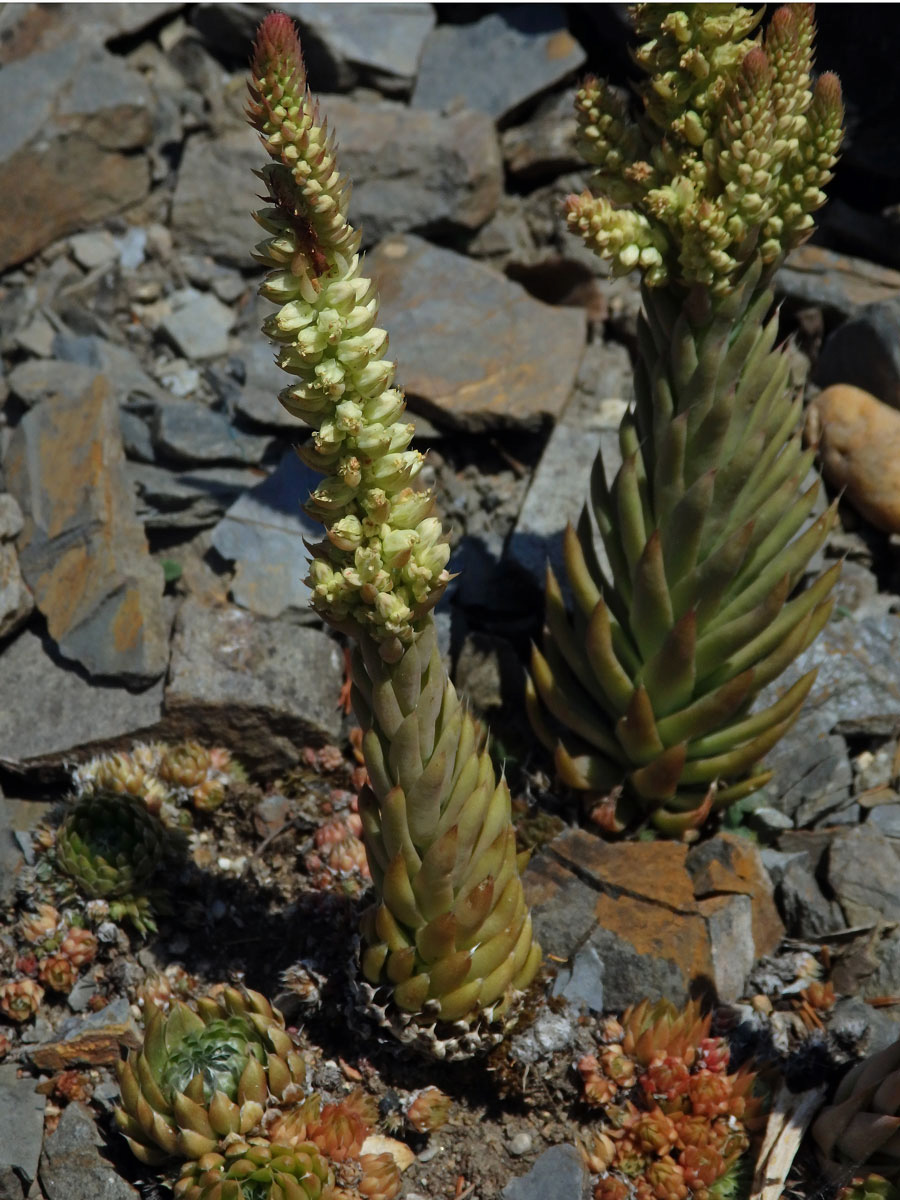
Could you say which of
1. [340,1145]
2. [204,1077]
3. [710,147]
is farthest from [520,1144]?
[710,147]

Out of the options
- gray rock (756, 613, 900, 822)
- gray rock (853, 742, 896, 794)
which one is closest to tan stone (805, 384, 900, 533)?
gray rock (756, 613, 900, 822)

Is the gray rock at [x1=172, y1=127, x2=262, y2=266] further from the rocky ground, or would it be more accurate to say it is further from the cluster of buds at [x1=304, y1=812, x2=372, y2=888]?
the cluster of buds at [x1=304, y1=812, x2=372, y2=888]

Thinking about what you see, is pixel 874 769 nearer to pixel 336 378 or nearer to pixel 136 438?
pixel 336 378

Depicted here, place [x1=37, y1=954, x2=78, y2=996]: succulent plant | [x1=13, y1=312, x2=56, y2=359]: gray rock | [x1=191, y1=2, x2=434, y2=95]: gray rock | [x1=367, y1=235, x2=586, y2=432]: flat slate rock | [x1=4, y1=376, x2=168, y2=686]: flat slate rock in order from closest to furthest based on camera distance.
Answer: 1. [x1=37, y1=954, x2=78, y2=996]: succulent plant
2. [x1=4, y1=376, x2=168, y2=686]: flat slate rock
3. [x1=367, y1=235, x2=586, y2=432]: flat slate rock
4. [x1=13, y1=312, x2=56, y2=359]: gray rock
5. [x1=191, y1=2, x2=434, y2=95]: gray rock

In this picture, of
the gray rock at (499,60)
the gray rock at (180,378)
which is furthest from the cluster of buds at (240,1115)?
the gray rock at (499,60)

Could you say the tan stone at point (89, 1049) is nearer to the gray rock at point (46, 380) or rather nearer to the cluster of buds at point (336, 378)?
the cluster of buds at point (336, 378)

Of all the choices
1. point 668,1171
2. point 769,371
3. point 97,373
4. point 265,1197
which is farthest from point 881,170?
point 265,1197

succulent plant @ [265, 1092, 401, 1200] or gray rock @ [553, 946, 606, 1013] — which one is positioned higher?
succulent plant @ [265, 1092, 401, 1200]
